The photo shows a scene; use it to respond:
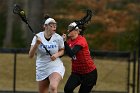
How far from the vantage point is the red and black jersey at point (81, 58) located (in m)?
10.7

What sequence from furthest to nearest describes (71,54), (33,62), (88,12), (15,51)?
(33,62)
(15,51)
(88,12)
(71,54)

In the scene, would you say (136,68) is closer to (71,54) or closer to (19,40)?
(71,54)

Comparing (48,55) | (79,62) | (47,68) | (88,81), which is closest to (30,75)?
(88,81)

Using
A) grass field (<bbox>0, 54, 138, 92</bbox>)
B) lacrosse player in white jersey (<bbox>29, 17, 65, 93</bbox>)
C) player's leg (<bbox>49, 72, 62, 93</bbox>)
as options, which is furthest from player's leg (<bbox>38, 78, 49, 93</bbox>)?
grass field (<bbox>0, 54, 138, 92</bbox>)

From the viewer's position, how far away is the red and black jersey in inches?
421

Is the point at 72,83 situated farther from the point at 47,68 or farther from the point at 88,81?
the point at 47,68

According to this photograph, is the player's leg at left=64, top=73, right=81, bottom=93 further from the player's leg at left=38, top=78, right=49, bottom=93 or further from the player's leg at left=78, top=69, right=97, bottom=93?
the player's leg at left=38, top=78, right=49, bottom=93

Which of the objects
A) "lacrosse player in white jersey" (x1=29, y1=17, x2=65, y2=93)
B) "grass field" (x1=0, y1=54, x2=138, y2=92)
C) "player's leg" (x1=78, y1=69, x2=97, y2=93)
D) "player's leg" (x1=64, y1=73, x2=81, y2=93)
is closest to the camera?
"lacrosse player in white jersey" (x1=29, y1=17, x2=65, y2=93)

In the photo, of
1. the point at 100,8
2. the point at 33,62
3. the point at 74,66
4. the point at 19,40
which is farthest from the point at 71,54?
the point at 100,8

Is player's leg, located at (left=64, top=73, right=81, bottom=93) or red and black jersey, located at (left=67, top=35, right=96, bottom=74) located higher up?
red and black jersey, located at (left=67, top=35, right=96, bottom=74)

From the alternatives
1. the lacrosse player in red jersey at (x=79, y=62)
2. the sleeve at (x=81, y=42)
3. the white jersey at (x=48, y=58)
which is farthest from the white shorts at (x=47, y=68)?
the sleeve at (x=81, y=42)

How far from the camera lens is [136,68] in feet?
54.6

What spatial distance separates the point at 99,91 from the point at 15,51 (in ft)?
9.18

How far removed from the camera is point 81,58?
10.8 meters
